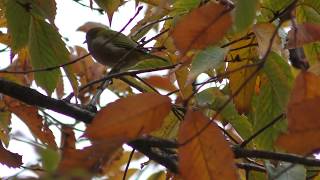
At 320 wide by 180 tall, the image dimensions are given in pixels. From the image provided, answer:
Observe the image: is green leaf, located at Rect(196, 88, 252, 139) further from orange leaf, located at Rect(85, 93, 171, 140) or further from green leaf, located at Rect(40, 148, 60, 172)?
green leaf, located at Rect(40, 148, 60, 172)

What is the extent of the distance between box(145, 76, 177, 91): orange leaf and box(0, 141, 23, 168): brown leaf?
287 millimetres

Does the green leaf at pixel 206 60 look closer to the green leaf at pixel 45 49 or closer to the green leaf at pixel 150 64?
the green leaf at pixel 150 64

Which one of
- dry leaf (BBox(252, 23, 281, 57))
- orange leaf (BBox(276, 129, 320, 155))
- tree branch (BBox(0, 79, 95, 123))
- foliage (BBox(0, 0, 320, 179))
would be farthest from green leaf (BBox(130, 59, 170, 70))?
orange leaf (BBox(276, 129, 320, 155))

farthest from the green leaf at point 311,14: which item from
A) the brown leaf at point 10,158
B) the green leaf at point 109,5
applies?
the brown leaf at point 10,158

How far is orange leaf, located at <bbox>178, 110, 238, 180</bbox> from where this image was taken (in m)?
0.69

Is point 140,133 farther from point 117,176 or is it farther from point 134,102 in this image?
point 117,176

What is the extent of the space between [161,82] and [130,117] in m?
0.50

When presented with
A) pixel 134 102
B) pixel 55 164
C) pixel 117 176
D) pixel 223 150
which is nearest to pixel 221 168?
pixel 223 150

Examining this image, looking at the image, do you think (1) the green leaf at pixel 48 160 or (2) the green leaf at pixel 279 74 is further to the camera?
(2) the green leaf at pixel 279 74

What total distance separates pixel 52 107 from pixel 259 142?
14.5 inches

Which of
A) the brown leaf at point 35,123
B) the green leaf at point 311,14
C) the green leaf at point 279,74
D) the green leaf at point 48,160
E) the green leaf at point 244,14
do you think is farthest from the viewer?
the brown leaf at point 35,123

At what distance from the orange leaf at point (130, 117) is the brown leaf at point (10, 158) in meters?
0.43

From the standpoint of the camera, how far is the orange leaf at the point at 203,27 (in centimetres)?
66

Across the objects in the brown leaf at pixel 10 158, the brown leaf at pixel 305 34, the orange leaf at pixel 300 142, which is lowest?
the orange leaf at pixel 300 142
